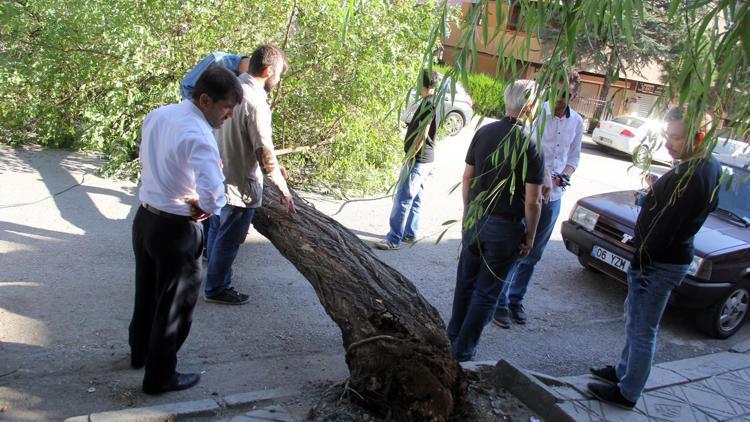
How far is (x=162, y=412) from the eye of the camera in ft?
10.5

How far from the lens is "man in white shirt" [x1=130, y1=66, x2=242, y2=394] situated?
10.5ft

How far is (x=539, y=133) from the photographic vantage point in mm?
2717

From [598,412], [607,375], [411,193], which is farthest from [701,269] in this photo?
[411,193]

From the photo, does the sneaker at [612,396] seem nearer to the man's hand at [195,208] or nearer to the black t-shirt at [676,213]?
the black t-shirt at [676,213]

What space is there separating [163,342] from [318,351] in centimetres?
136

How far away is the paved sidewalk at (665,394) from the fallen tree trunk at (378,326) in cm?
61

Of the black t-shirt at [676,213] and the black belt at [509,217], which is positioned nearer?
the black t-shirt at [676,213]

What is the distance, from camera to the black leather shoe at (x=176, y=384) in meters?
3.49

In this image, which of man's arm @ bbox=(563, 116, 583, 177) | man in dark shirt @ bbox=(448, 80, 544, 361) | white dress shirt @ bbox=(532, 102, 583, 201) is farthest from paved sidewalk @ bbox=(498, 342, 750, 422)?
man's arm @ bbox=(563, 116, 583, 177)

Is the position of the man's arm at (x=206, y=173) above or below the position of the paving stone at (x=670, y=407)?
above

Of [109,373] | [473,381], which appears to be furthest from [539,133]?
[109,373]

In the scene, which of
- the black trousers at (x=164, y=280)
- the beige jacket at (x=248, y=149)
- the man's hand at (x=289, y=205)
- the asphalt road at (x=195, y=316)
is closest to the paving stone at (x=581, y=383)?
the asphalt road at (x=195, y=316)

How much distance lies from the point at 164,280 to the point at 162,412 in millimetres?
712

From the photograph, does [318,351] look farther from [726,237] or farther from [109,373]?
[726,237]
